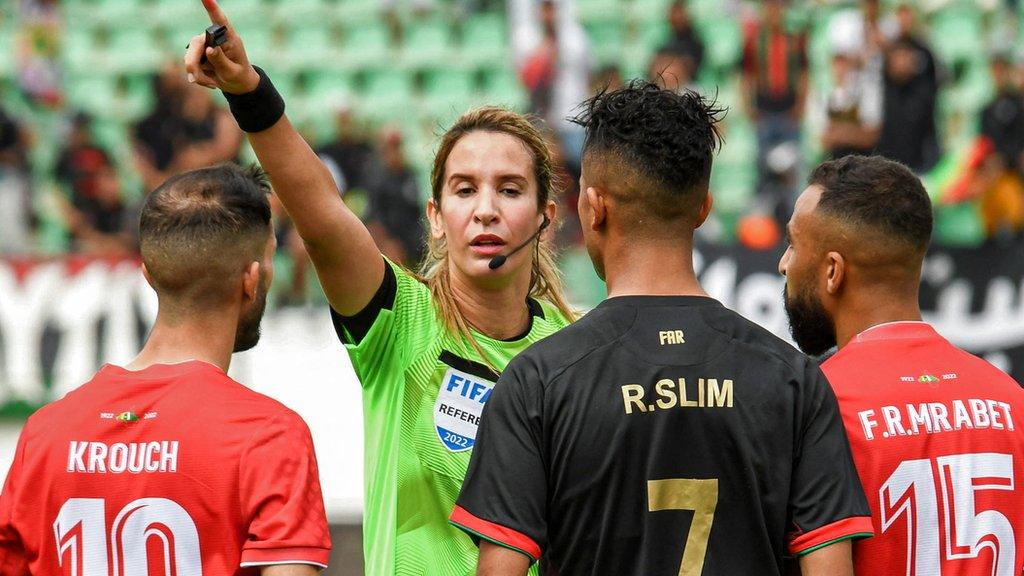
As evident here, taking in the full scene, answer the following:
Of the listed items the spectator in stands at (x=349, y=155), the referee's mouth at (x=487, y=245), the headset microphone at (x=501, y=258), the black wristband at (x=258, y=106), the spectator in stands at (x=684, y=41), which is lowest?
the headset microphone at (x=501, y=258)

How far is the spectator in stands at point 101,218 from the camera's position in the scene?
1175cm

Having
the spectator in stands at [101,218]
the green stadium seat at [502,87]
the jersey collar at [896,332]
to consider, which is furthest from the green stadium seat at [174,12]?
the jersey collar at [896,332]

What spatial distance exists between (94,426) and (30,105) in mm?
10581

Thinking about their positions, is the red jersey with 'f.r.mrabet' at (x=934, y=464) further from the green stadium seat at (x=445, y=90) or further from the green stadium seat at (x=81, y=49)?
the green stadium seat at (x=81, y=49)

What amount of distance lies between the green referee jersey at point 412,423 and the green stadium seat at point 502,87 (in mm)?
8697

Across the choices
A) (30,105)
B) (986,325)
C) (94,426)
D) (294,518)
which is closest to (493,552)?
(294,518)

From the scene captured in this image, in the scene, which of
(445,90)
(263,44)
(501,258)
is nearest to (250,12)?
(263,44)

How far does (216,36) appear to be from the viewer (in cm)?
314

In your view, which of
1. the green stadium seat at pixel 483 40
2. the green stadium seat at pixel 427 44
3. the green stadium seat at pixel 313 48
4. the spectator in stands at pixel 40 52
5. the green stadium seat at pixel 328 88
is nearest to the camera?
the spectator in stands at pixel 40 52

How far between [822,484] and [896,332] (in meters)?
0.67

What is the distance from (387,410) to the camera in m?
3.69

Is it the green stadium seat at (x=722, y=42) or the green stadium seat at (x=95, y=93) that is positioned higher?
the green stadium seat at (x=95, y=93)

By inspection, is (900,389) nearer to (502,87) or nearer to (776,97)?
(776,97)

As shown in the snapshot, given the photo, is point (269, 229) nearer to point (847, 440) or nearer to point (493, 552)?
point (493, 552)
